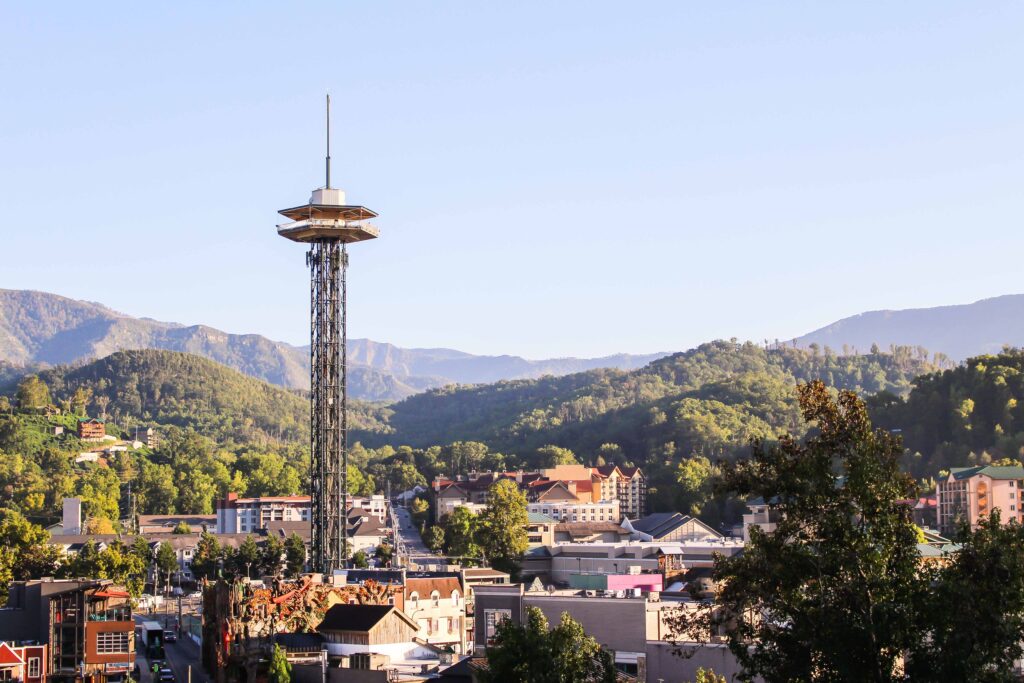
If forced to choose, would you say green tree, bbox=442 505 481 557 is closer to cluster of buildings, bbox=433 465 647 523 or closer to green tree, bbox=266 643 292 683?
cluster of buildings, bbox=433 465 647 523

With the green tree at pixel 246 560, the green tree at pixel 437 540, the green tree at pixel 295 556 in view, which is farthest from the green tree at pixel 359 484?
the green tree at pixel 246 560

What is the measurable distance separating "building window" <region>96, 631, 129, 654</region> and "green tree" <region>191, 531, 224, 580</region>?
35148 mm

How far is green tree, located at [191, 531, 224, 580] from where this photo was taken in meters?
91.3

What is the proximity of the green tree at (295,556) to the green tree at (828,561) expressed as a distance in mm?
73830

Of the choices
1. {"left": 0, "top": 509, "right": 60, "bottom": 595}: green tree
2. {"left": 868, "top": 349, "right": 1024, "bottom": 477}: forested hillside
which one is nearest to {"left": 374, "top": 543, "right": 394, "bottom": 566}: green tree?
{"left": 0, "top": 509, "right": 60, "bottom": 595}: green tree

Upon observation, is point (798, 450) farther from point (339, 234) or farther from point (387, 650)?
point (339, 234)

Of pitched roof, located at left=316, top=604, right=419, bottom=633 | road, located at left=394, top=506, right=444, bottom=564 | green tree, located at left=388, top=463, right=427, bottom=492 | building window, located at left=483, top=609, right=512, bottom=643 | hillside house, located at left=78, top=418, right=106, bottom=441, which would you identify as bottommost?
building window, located at left=483, top=609, right=512, bottom=643

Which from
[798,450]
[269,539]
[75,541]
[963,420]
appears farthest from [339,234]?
[963,420]

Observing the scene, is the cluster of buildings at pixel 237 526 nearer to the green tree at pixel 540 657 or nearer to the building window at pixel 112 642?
the building window at pixel 112 642

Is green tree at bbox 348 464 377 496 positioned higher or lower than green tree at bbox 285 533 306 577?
higher

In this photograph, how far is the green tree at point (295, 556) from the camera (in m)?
89.9

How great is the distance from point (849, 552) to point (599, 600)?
30951 mm

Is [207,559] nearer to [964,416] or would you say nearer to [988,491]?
[988,491]

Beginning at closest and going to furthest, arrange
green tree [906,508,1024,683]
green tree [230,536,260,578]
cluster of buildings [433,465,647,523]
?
green tree [906,508,1024,683]
green tree [230,536,260,578]
cluster of buildings [433,465,647,523]
